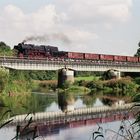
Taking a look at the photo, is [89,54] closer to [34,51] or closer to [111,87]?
[111,87]

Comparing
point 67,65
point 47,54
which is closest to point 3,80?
point 47,54

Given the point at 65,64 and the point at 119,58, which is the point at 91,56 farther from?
the point at 65,64

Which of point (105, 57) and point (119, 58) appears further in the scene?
point (119, 58)

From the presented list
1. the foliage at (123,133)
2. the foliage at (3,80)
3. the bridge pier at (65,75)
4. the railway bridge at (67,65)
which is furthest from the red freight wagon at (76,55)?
the foliage at (123,133)

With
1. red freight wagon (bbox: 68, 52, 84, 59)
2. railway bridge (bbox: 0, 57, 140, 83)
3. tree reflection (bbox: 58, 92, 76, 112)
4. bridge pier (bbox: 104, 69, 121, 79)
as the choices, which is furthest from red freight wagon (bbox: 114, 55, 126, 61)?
tree reflection (bbox: 58, 92, 76, 112)

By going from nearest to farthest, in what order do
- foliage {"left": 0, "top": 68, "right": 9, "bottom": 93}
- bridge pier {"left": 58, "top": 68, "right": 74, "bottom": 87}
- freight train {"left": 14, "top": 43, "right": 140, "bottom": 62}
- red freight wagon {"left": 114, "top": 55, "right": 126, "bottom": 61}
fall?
foliage {"left": 0, "top": 68, "right": 9, "bottom": 93}, freight train {"left": 14, "top": 43, "right": 140, "bottom": 62}, bridge pier {"left": 58, "top": 68, "right": 74, "bottom": 87}, red freight wagon {"left": 114, "top": 55, "right": 126, "bottom": 61}

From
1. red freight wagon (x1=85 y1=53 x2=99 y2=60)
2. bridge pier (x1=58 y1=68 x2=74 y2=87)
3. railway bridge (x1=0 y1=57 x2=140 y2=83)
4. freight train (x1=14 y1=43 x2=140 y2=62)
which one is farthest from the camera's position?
red freight wagon (x1=85 y1=53 x2=99 y2=60)

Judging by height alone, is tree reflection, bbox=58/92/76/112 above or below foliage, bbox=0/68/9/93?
below

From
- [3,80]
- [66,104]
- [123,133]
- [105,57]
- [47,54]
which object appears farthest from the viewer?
[105,57]

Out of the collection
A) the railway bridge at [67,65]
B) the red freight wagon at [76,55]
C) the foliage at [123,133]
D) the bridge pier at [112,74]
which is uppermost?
the red freight wagon at [76,55]

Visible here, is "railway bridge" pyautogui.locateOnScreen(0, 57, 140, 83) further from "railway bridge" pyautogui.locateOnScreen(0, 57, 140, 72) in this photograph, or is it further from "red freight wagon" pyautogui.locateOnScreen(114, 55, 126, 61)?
"red freight wagon" pyautogui.locateOnScreen(114, 55, 126, 61)

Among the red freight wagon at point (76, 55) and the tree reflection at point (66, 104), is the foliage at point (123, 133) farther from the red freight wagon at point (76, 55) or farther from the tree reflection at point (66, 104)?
the red freight wagon at point (76, 55)

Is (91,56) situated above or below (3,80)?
above

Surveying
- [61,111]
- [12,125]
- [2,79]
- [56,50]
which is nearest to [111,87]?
[56,50]
